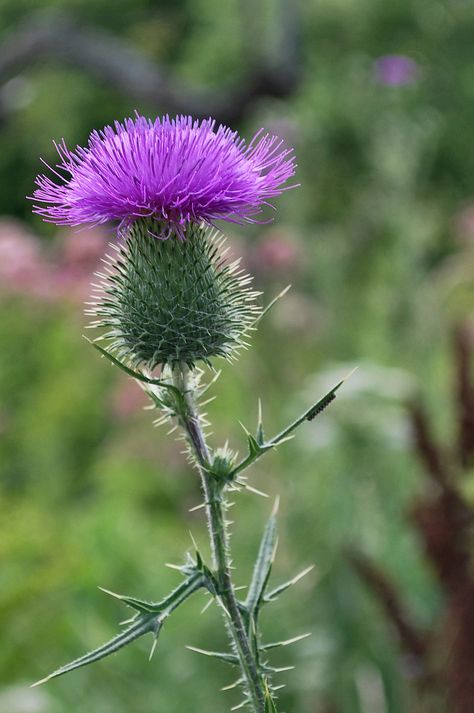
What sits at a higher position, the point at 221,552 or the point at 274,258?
the point at 274,258

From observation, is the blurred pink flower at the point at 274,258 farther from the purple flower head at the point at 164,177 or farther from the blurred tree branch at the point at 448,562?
the purple flower head at the point at 164,177

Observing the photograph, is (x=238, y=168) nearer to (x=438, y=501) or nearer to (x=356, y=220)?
(x=438, y=501)

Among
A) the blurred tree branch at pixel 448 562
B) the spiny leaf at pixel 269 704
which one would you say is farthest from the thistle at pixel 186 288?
the blurred tree branch at pixel 448 562

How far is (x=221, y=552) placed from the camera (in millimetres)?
1239

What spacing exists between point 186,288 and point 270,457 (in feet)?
11.8

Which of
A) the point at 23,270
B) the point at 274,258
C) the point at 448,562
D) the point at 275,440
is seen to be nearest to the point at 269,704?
the point at 275,440

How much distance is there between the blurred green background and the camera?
3.39m

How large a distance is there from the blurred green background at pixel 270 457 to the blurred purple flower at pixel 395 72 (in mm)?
17

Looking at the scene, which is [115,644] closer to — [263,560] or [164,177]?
[263,560]

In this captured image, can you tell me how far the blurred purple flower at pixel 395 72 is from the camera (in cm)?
779

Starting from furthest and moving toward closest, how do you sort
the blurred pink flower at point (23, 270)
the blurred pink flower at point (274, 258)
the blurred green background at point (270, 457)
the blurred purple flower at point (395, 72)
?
the blurred purple flower at point (395, 72) → the blurred pink flower at point (23, 270) → the blurred pink flower at point (274, 258) → the blurred green background at point (270, 457)

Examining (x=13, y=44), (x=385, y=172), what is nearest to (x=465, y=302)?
(x=385, y=172)

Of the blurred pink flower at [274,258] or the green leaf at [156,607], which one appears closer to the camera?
the green leaf at [156,607]

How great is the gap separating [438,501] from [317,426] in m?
1.54
